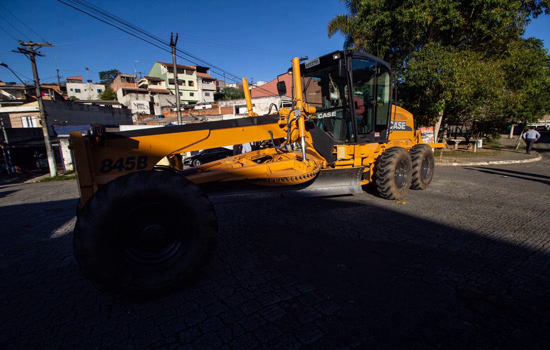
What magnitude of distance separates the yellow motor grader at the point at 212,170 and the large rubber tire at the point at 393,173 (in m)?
0.02

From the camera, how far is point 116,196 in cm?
233

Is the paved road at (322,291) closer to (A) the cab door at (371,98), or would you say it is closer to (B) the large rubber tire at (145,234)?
(B) the large rubber tire at (145,234)

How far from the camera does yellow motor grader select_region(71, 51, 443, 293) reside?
2.38m

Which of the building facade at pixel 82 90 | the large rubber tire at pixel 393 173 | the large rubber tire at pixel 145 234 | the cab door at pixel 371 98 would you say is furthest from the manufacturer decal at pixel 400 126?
the building facade at pixel 82 90

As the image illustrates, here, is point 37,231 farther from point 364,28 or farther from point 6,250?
point 364,28

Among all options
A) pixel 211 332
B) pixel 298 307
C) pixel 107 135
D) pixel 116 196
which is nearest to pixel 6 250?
pixel 107 135

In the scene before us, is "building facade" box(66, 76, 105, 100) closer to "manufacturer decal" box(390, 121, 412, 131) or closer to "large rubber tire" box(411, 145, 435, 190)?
"manufacturer decal" box(390, 121, 412, 131)

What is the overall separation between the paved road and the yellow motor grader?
1.33 feet

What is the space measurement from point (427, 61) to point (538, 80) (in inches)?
280

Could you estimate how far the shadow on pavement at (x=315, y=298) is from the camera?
81.0 inches

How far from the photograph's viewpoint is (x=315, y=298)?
2500 millimetres

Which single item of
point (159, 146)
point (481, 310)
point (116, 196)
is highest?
point (159, 146)

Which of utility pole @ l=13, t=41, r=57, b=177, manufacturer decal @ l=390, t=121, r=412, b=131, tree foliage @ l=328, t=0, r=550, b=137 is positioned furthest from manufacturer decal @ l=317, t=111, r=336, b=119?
utility pole @ l=13, t=41, r=57, b=177

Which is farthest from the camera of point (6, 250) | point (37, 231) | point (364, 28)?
point (364, 28)
